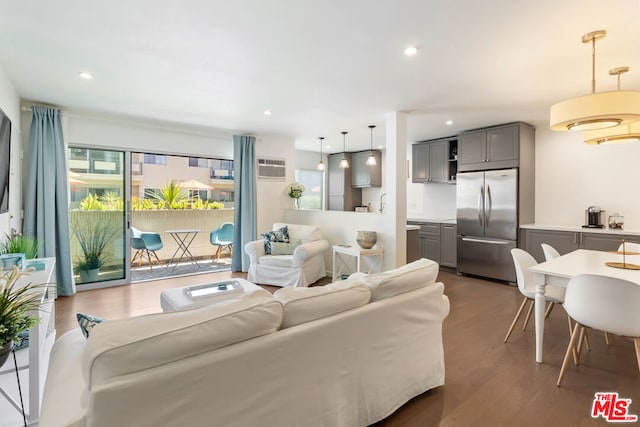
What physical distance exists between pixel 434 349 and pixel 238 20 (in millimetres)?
2460

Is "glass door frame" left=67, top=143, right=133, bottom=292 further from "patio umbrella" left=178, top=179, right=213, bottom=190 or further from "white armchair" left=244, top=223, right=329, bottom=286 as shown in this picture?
"patio umbrella" left=178, top=179, right=213, bottom=190

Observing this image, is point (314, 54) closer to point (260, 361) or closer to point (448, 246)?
point (260, 361)

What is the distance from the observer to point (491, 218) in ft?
16.4

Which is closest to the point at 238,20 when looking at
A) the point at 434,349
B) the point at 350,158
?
the point at 434,349

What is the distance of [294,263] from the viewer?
4.48 metres

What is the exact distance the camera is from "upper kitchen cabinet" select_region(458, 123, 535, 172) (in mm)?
4772

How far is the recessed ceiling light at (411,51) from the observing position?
8.33 feet

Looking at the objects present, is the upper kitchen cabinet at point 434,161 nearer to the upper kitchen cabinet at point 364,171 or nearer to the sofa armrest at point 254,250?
the upper kitchen cabinet at point 364,171

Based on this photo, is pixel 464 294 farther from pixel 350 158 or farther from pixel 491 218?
pixel 350 158

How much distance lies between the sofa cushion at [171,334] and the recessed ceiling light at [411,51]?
2.19 m

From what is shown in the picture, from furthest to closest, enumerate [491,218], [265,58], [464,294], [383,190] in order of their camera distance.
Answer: [383,190]
[491,218]
[464,294]
[265,58]

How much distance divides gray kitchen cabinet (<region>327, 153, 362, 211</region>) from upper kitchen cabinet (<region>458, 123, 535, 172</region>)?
2733mm

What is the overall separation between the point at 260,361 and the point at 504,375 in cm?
190

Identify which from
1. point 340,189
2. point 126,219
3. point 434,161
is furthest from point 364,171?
point 126,219
